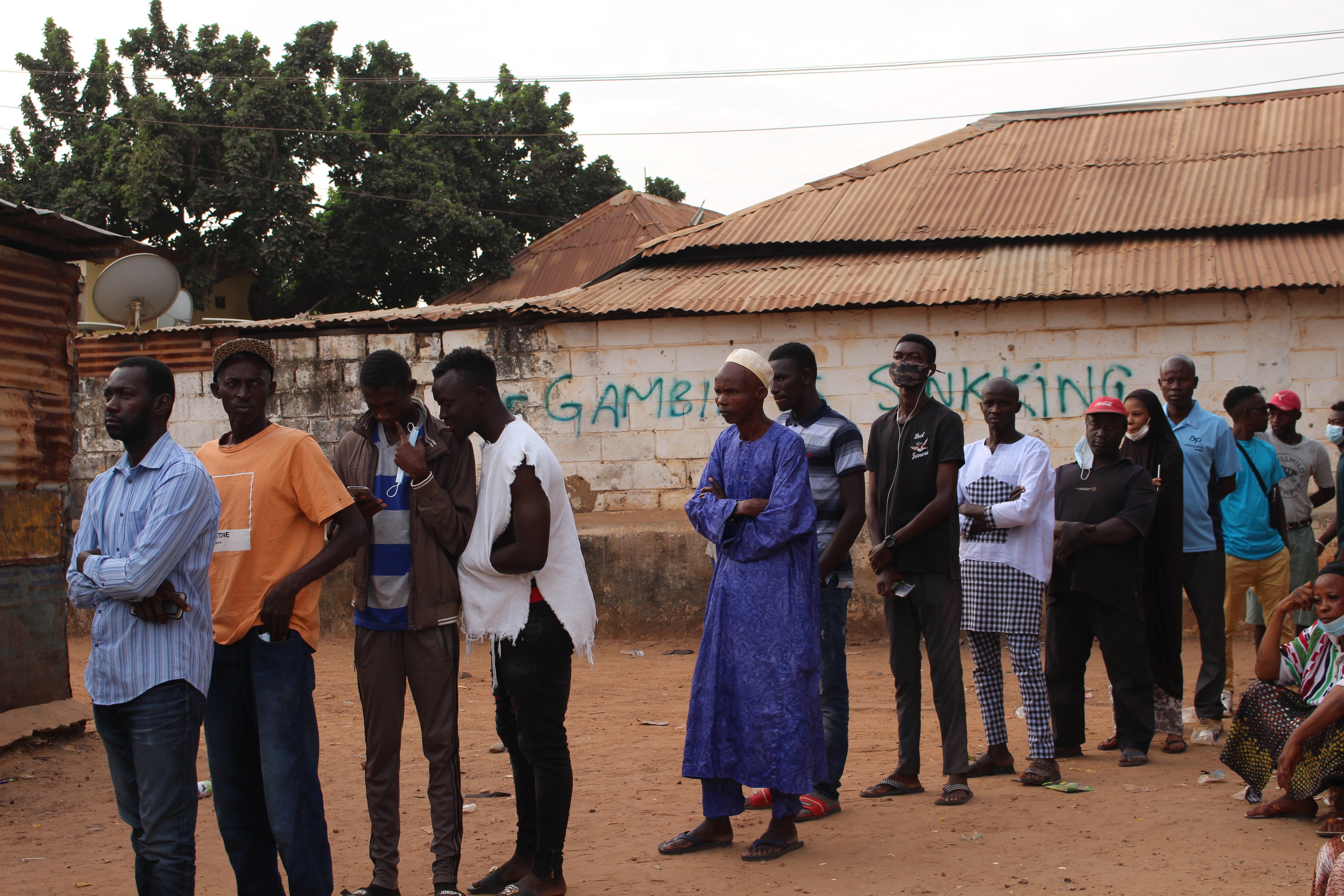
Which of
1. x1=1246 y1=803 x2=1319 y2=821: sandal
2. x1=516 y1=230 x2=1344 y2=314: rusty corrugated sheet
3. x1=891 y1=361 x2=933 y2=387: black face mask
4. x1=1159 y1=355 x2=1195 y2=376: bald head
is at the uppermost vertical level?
x1=516 y1=230 x2=1344 y2=314: rusty corrugated sheet

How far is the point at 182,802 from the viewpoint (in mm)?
3113

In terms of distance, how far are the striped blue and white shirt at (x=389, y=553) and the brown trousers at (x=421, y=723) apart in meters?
0.06

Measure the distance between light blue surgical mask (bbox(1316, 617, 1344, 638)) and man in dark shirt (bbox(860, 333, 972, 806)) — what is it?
4.36 feet

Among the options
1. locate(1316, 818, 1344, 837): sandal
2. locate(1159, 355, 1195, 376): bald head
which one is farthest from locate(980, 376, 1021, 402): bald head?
locate(1316, 818, 1344, 837): sandal

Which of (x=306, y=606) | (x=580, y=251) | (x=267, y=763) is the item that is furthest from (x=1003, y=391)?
(x=580, y=251)

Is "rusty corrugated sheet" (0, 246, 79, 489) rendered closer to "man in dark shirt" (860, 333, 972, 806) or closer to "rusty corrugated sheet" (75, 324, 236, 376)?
"rusty corrugated sheet" (75, 324, 236, 376)

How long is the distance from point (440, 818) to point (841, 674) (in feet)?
5.99

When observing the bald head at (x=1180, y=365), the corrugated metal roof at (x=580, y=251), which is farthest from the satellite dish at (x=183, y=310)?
the bald head at (x=1180, y=365)

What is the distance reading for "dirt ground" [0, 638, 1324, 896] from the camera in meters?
3.88

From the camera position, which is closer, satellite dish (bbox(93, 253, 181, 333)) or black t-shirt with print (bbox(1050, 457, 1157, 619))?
black t-shirt with print (bbox(1050, 457, 1157, 619))

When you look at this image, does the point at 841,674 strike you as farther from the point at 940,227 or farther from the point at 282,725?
the point at 940,227

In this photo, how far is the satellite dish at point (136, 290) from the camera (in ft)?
36.3

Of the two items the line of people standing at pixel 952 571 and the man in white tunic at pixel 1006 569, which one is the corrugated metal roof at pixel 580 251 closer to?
the line of people standing at pixel 952 571

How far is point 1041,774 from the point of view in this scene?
4980 millimetres
